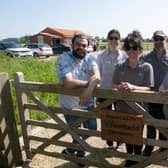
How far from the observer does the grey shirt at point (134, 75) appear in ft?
12.7

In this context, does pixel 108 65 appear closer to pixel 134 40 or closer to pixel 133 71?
pixel 133 71

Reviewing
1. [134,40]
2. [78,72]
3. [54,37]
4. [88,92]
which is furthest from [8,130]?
[54,37]

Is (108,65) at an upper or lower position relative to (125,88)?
upper

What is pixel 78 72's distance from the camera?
13.8 ft

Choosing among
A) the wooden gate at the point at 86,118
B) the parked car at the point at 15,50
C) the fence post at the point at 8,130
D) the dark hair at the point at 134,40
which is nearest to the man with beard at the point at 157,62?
the wooden gate at the point at 86,118

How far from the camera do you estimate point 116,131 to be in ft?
13.0

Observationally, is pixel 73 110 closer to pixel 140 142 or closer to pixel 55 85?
pixel 55 85

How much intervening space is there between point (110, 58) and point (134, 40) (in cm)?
113

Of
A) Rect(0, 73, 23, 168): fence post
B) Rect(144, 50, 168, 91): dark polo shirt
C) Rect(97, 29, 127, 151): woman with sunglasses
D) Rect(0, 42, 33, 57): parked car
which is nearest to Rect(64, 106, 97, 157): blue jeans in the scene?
Rect(97, 29, 127, 151): woman with sunglasses

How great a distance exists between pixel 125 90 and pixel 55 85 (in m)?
1.03

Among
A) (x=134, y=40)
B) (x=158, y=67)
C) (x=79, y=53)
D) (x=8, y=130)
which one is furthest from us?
(x=8, y=130)

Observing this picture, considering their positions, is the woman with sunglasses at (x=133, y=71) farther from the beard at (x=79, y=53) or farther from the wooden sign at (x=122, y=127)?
the beard at (x=79, y=53)

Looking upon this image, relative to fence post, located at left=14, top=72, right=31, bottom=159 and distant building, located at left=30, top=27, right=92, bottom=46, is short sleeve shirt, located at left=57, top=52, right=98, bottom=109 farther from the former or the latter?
distant building, located at left=30, top=27, right=92, bottom=46

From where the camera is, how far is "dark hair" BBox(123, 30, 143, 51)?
3795mm
